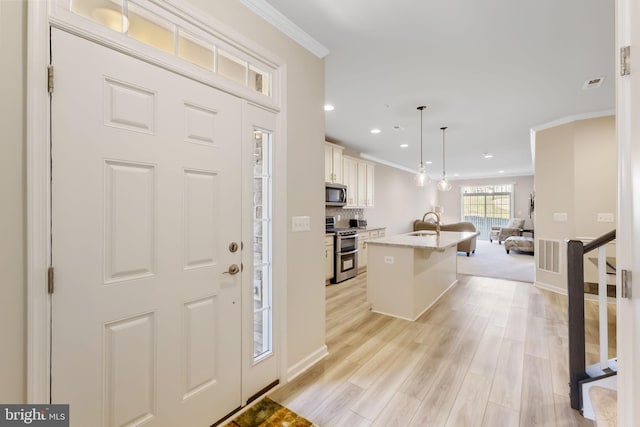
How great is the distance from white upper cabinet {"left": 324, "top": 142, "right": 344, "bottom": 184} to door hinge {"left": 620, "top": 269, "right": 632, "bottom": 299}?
14.6 feet

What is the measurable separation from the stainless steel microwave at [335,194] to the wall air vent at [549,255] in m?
3.36

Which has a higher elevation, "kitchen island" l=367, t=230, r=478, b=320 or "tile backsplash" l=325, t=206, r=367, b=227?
"tile backsplash" l=325, t=206, r=367, b=227

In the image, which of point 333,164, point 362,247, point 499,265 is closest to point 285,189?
point 333,164

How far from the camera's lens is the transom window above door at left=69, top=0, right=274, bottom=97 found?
1.26 meters

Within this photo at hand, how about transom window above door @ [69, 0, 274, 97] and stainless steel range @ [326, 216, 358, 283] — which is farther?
stainless steel range @ [326, 216, 358, 283]

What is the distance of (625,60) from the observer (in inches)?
33.1

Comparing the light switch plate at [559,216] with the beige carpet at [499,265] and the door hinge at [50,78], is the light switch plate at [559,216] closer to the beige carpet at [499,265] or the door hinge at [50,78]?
the beige carpet at [499,265]

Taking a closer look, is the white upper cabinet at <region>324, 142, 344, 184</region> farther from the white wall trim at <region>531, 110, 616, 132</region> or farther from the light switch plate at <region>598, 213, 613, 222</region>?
the light switch plate at <region>598, 213, 613, 222</region>

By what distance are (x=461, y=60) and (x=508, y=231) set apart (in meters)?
8.55

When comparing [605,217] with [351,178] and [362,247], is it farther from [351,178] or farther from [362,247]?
[351,178]

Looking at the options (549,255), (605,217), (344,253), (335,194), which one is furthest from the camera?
(335,194)

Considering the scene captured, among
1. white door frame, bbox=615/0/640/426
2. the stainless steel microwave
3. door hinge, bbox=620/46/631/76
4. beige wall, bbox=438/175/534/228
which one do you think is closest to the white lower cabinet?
the stainless steel microwave

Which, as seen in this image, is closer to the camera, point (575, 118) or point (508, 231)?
point (575, 118)

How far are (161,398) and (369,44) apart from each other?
110 inches
